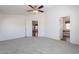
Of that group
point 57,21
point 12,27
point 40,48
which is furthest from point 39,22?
point 40,48

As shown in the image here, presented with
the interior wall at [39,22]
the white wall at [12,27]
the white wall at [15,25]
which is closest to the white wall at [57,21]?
the interior wall at [39,22]

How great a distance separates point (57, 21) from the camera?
9172mm

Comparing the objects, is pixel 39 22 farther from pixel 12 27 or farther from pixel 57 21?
pixel 57 21

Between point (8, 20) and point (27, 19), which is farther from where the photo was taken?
point (27, 19)

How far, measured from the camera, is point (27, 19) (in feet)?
40.6

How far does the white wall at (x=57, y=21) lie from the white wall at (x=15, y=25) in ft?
4.64

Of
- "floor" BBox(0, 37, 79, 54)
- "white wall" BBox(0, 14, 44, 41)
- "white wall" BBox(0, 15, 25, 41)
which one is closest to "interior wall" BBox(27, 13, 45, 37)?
"white wall" BBox(0, 14, 44, 41)

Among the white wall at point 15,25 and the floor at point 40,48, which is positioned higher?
the white wall at point 15,25

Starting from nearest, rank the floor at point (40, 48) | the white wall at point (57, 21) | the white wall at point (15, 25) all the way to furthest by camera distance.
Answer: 1. the floor at point (40, 48)
2. the white wall at point (57, 21)
3. the white wall at point (15, 25)

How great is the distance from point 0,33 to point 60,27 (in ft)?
15.5

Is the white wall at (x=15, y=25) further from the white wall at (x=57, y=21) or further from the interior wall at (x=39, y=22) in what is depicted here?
the white wall at (x=57, y=21)

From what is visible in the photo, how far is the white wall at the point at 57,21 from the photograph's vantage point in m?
7.05
